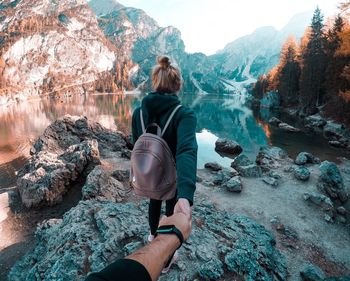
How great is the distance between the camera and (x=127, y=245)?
536cm

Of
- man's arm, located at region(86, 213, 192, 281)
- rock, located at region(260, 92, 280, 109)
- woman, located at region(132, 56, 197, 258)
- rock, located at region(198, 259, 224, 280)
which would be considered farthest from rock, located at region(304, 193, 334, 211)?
rock, located at region(260, 92, 280, 109)

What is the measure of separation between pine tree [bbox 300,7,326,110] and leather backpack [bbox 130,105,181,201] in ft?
153

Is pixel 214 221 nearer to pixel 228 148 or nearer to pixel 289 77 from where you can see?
pixel 228 148

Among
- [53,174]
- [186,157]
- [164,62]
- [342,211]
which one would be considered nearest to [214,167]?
[342,211]

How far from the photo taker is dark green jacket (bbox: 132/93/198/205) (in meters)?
2.47

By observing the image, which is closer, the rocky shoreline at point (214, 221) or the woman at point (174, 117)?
the woman at point (174, 117)

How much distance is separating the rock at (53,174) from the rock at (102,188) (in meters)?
1.97

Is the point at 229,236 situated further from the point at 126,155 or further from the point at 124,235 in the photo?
the point at 126,155

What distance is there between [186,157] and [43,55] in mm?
185268

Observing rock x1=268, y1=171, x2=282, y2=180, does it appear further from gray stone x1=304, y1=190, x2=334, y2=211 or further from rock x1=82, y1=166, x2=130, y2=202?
rock x1=82, y1=166, x2=130, y2=202

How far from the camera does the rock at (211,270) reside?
16.0ft

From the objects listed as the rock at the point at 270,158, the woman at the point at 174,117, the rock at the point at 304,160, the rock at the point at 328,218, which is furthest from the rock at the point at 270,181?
the woman at the point at 174,117

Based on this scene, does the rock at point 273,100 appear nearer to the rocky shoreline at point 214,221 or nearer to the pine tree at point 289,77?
the pine tree at point 289,77

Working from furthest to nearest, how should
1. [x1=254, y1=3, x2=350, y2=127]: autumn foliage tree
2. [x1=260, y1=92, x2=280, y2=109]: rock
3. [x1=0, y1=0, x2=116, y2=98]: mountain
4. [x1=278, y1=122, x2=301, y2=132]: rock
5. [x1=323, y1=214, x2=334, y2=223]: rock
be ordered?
[x1=0, y1=0, x2=116, y2=98]: mountain < [x1=260, y1=92, x2=280, y2=109]: rock < [x1=278, y1=122, x2=301, y2=132]: rock < [x1=254, y1=3, x2=350, y2=127]: autumn foliage tree < [x1=323, y1=214, x2=334, y2=223]: rock
